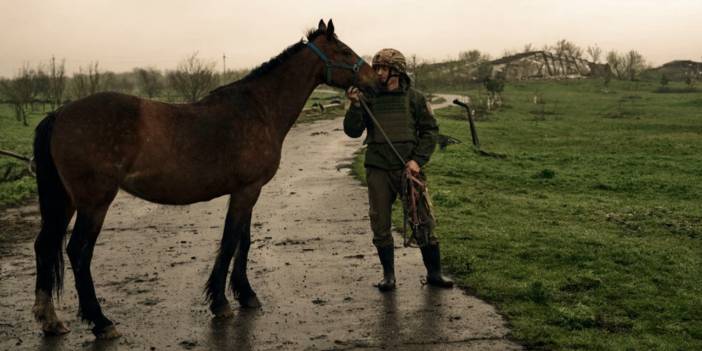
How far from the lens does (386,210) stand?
6906 mm

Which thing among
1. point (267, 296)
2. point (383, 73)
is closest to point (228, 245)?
point (267, 296)

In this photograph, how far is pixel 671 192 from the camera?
1513cm

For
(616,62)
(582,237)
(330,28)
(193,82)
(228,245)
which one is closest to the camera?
(228,245)

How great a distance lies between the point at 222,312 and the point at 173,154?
1506mm

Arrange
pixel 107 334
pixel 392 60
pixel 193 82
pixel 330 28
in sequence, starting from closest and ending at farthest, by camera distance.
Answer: pixel 107 334, pixel 330 28, pixel 392 60, pixel 193 82

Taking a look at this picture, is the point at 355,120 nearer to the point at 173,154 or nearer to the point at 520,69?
the point at 173,154

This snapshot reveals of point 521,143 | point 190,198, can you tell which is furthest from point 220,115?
point 521,143

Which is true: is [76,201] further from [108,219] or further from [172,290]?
[108,219]

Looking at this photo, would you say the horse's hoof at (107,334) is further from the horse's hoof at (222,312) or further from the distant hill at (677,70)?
the distant hill at (677,70)

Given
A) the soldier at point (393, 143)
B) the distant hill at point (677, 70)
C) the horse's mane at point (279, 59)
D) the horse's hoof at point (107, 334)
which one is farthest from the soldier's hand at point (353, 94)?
the distant hill at point (677, 70)

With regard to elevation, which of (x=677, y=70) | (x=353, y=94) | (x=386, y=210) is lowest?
(x=386, y=210)

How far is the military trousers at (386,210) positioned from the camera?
688 centimetres

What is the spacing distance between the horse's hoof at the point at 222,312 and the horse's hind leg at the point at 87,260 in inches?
34.4

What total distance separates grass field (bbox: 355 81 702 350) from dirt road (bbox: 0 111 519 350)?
0.58 metres
